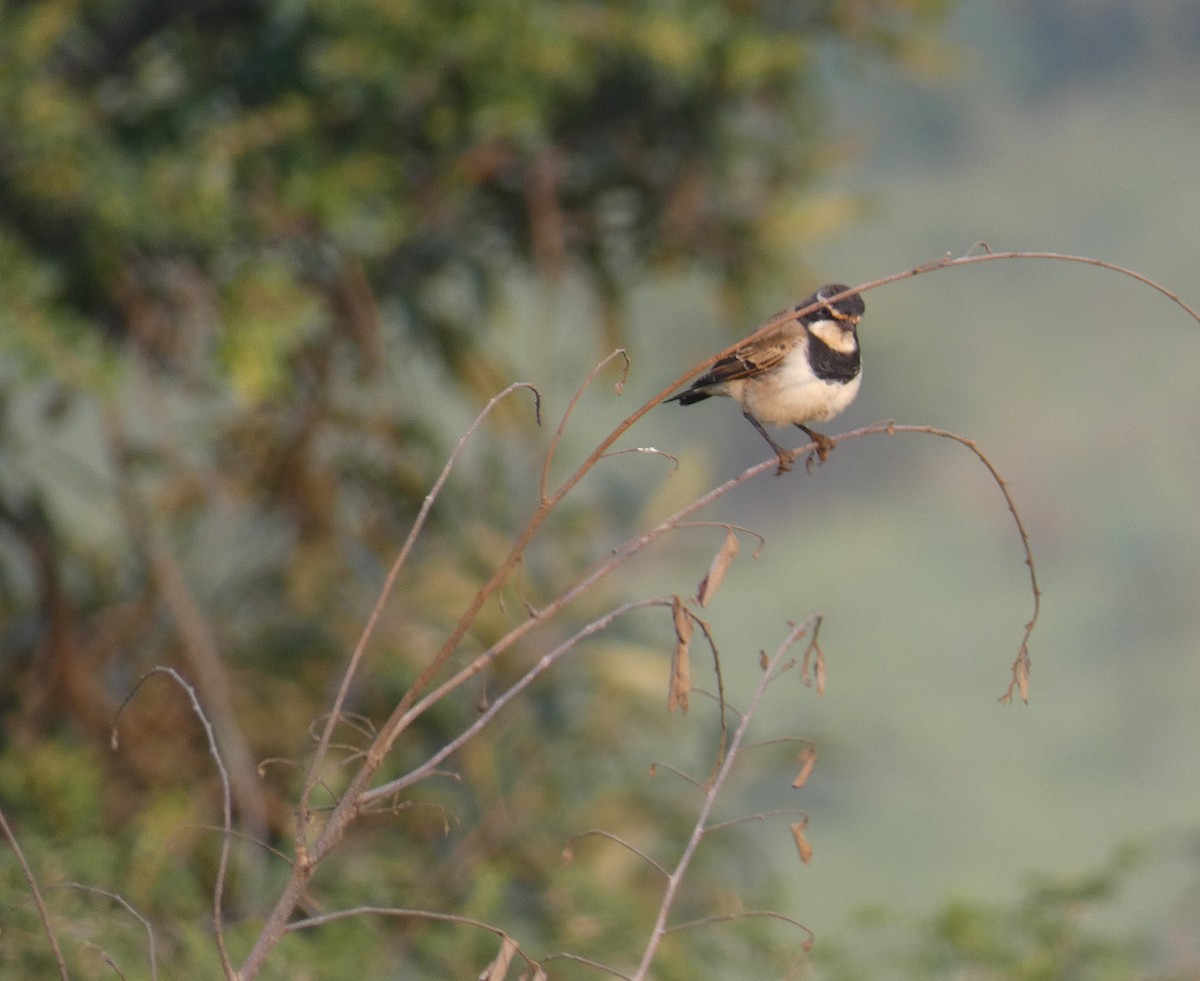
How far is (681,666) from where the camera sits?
128 centimetres

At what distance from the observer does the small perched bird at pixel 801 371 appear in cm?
254

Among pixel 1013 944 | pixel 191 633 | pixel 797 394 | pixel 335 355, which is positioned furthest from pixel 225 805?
pixel 335 355

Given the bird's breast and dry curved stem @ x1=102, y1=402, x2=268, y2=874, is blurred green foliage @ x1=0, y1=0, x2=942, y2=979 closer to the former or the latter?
dry curved stem @ x1=102, y1=402, x2=268, y2=874

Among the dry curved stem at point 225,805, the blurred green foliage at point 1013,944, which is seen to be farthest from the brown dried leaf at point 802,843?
the blurred green foliage at point 1013,944

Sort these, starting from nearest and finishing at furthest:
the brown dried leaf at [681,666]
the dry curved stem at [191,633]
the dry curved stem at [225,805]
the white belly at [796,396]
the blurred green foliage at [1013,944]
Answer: the dry curved stem at [225,805] < the brown dried leaf at [681,666] < the white belly at [796,396] < the blurred green foliage at [1013,944] < the dry curved stem at [191,633]

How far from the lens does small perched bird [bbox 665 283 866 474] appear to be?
2.54 metres

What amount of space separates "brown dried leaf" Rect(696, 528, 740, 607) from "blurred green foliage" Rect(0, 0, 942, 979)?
238 centimetres

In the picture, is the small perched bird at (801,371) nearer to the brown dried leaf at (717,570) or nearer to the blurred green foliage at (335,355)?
the brown dried leaf at (717,570)

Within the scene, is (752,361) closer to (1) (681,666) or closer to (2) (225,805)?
(1) (681,666)

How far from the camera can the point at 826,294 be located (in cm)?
276

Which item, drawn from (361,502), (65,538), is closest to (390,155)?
(361,502)

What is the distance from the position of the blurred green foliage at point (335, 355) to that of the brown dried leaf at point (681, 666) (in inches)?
95.3

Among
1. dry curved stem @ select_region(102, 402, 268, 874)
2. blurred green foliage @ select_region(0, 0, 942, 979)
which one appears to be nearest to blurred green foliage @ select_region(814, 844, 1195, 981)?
blurred green foliage @ select_region(0, 0, 942, 979)

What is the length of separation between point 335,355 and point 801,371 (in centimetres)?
265
